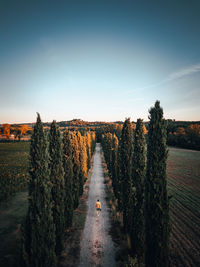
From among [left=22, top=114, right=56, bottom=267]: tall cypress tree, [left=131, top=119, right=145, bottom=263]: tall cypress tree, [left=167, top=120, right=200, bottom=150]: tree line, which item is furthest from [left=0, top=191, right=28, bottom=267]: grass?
[left=167, top=120, right=200, bottom=150]: tree line

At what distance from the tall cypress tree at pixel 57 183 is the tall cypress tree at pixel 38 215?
176cm

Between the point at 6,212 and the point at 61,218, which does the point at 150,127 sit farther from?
the point at 6,212

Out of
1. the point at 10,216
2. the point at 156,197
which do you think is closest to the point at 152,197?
the point at 156,197

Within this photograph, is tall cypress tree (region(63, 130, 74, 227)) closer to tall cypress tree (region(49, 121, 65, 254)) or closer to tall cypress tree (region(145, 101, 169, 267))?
tall cypress tree (region(49, 121, 65, 254))

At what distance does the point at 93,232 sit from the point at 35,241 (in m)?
5.83

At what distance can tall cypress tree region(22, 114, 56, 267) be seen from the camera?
582 centimetres

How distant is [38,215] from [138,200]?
19.0 ft

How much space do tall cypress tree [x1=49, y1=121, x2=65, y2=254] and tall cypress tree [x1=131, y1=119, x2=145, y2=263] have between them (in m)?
4.62

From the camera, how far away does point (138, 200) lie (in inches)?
328

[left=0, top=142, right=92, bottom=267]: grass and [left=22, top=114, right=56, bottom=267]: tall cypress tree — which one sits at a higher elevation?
[left=22, top=114, right=56, bottom=267]: tall cypress tree

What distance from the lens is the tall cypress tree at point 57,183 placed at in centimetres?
821

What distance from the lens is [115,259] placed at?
310 inches

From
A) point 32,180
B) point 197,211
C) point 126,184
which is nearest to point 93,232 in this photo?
point 126,184

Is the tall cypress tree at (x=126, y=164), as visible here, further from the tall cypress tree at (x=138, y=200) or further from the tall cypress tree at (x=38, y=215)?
the tall cypress tree at (x=38, y=215)
